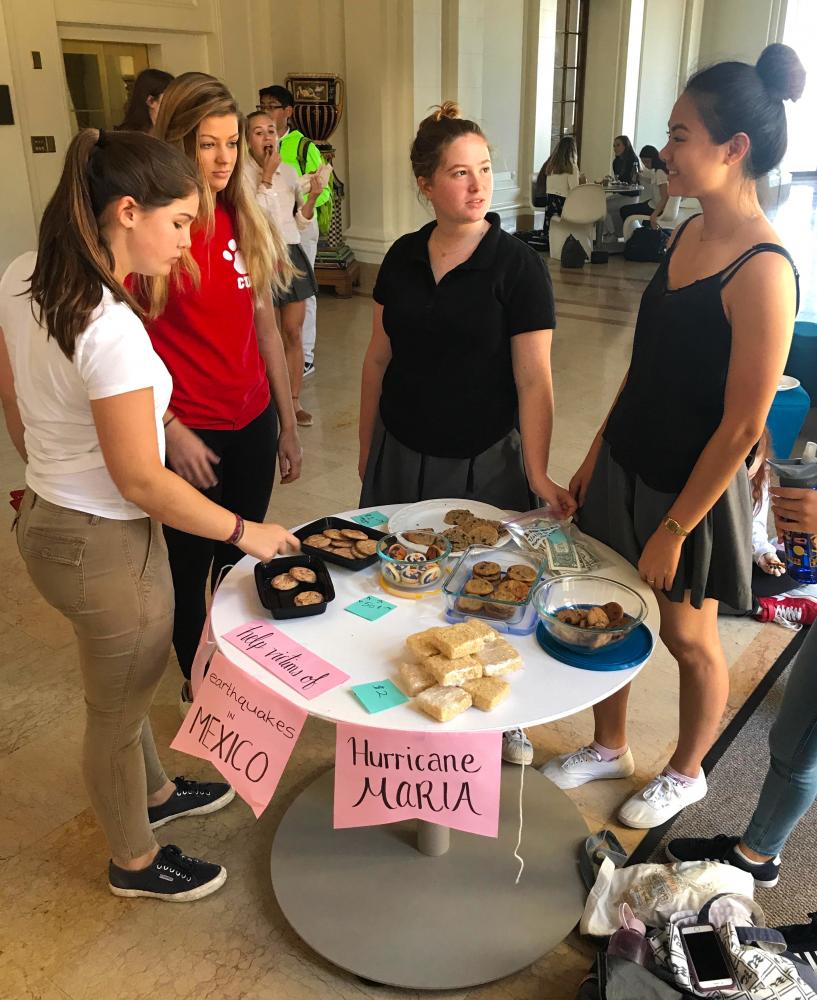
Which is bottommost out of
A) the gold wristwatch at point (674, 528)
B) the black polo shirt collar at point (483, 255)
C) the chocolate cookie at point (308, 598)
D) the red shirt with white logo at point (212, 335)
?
the chocolate cookie at point (308, 598)

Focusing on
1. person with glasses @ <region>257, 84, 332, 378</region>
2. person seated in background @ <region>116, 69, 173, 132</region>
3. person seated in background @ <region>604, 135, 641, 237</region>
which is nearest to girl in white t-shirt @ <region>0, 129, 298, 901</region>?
person seated in background @ <region>116, 69, 173, 132</region>

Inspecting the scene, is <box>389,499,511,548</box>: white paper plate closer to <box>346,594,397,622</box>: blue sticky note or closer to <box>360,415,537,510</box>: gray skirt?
<box>360,415,537,510</box>: gray skirt

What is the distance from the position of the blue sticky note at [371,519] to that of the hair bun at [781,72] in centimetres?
105

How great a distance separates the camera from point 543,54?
29.4ft

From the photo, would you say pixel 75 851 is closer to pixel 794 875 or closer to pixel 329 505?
pixel 794 875

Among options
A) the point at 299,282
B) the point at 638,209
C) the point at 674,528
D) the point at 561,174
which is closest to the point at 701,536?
the point at 674,528

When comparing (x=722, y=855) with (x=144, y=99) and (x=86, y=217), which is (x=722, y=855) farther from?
(x=144, y=99)

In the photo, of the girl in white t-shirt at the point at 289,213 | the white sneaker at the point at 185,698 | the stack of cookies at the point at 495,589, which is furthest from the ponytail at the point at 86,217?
the girl in white t-shirt at the point at 289,213

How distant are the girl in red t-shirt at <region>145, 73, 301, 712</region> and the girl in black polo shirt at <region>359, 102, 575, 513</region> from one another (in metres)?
0.31

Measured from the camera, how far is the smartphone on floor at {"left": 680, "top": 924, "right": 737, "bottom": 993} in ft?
4.28

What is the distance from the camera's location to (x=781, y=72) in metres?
1.44

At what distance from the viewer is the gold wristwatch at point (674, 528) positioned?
1.55m

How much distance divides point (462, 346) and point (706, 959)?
1.20 m

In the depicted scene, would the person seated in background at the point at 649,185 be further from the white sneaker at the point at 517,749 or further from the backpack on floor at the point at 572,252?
the white sneaker at the point at 517,749
